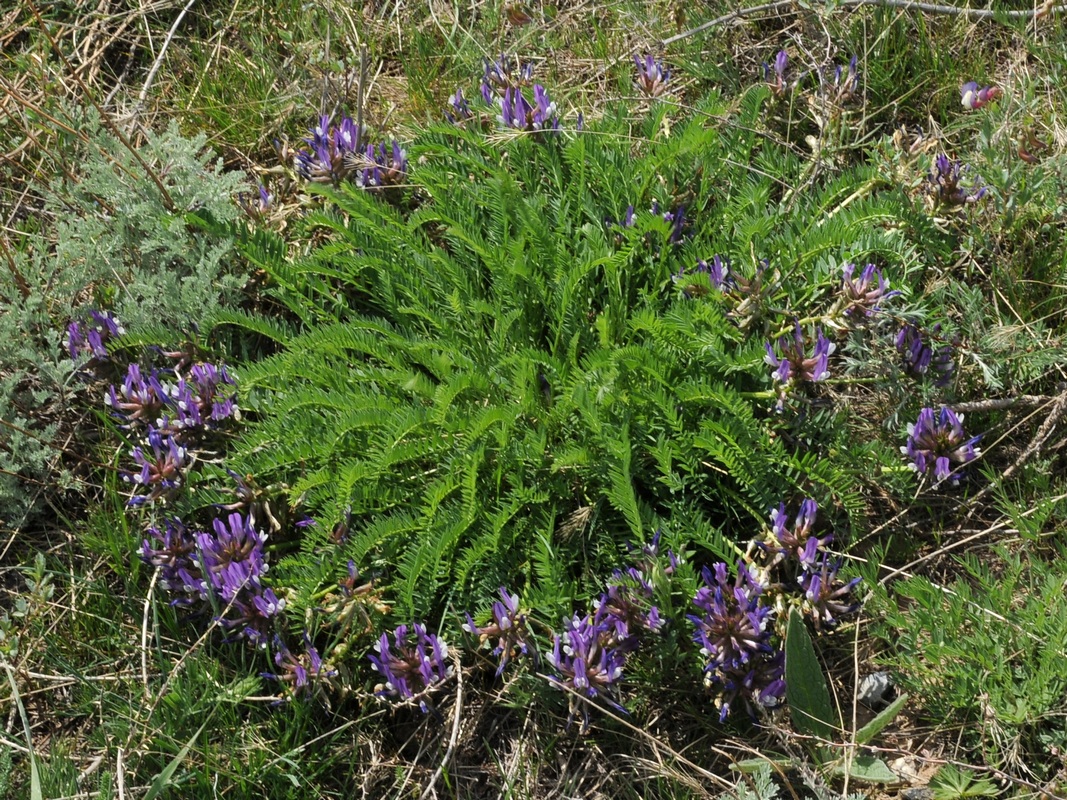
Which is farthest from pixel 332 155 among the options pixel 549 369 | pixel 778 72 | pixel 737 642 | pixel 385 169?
pixel 737 642

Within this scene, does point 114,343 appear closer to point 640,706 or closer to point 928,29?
point 640,706

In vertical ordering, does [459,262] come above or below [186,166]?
below

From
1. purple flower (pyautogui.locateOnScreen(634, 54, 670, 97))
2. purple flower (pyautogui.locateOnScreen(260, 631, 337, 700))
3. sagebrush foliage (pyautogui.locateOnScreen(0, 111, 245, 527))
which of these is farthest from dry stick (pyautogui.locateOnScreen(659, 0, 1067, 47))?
purple flower (pyautogui.locateOnScreen(260, 631, 337, 700))

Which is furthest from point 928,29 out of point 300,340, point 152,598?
point 152,598

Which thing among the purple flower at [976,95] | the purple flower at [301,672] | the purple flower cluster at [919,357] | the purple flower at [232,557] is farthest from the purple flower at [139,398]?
the purple flower at [976,95]

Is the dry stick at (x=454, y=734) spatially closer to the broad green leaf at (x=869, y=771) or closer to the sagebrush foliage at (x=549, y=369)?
the sagebrush foliage at (x=549, y=369)

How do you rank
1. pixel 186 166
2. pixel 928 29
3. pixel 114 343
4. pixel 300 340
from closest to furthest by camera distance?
pixel 300 340 → pixel 114 343 → pixel 186 166 → pixel 928 29
